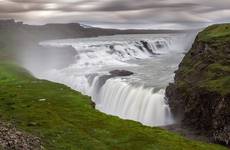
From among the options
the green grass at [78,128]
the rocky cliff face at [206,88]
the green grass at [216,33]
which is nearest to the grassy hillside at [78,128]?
the green grass at [78,128]

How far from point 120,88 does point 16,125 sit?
50.6 m

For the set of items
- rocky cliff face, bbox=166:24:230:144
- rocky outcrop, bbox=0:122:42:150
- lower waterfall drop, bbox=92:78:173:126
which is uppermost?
rocky outcrop, bbox=0:122:42:150

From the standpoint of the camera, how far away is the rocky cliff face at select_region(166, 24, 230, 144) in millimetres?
70188

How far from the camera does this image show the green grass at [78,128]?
154ft

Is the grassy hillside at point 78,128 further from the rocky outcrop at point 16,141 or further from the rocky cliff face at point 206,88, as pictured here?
the rocky cliff face at point 206,88

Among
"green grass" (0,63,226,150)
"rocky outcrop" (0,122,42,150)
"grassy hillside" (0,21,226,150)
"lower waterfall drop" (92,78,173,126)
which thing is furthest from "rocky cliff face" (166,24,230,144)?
"rocky outcrop" (0,122,42,150)

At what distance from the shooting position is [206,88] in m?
77.4

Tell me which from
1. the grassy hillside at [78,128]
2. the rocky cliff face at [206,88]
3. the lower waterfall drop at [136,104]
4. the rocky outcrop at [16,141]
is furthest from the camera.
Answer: the lower waterfall drop at [136,104]

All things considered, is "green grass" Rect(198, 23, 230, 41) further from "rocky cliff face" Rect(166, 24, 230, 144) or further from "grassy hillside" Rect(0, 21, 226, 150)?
"grassy hillside" Rect(0, 21, 226, 150)

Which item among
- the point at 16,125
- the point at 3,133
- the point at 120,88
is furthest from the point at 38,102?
the point at 120,88

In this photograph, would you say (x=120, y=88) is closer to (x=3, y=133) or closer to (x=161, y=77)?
(x=161, y=77)

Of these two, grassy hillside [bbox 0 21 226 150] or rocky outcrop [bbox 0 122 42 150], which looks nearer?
rocky outcrop [bbox 0 122 42 150]

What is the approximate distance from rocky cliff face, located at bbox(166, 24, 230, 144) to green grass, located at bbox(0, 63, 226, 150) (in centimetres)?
1207

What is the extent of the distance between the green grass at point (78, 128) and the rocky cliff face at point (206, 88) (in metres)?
12.1
